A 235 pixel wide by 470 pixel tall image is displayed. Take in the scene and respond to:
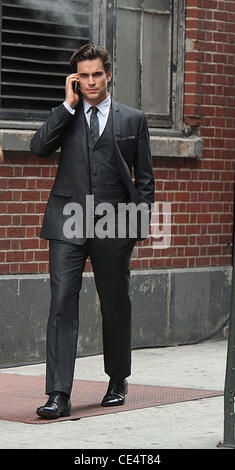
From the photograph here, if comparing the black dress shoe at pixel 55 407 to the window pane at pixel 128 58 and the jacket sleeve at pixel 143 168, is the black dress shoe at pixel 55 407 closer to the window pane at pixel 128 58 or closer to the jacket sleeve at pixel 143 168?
the jacket sleeve at pixel 143 168

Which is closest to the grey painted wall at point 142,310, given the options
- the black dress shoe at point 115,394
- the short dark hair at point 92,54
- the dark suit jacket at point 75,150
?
the black dress shoe at point 115,394

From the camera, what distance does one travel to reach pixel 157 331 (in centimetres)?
1020

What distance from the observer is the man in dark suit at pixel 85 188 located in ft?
22.6

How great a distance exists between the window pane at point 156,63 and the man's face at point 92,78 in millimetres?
3351

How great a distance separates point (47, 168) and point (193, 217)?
5.65 feet

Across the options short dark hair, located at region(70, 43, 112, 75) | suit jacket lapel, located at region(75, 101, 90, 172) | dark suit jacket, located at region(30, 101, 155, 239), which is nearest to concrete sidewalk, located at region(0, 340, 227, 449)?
dark suit jacket, located at region(30, 101, 155, 239)

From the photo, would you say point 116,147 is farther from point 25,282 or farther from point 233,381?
point 25,282

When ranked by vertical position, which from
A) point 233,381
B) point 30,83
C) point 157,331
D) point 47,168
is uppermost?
point 30,83

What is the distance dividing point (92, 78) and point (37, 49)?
7.86ft

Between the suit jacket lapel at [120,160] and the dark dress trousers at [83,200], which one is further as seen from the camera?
the suit jacket lapel at [120,160]

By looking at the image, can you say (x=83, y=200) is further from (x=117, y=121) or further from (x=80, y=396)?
(x=80, y=396)

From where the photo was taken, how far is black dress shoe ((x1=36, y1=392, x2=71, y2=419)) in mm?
6707

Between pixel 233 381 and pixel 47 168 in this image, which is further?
pixel 47 168
